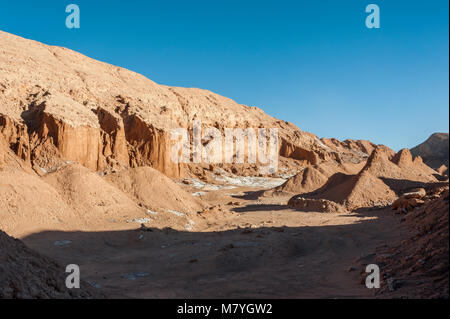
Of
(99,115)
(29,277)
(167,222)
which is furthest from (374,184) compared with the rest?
(99,115)

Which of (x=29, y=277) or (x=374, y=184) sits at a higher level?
(x=374, y=184)

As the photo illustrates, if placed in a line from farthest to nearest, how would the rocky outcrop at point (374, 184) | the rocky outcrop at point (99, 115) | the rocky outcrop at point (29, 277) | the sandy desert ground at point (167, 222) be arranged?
the rocky outcrop at point (99, 115), the rocky outcrop at point (374, 184), the sandy desert ground at point (167, 222), the rocky outcrop at point (29, 277)

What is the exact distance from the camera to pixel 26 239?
984 centimetres

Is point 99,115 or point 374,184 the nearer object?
point 374,184

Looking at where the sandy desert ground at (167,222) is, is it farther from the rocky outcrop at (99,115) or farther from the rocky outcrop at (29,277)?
the rocky outcrop at (99,115)

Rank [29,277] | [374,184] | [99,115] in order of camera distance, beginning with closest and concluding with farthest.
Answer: [29,277] → [374,184] → [99,115]

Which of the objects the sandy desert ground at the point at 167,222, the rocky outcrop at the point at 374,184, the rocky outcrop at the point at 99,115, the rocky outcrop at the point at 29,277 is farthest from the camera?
the rocky outcrop at the point at 99,115

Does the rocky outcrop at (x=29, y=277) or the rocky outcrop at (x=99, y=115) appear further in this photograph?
the rocky outcrop at (x=99, y=115)

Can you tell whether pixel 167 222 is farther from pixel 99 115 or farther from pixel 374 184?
pixel 99 115

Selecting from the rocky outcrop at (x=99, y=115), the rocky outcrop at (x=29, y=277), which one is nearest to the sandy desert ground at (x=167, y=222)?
the rocky outcrop at (x=29, y=277)

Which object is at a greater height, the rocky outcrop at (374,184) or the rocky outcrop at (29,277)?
the rocky outcrop at (374,184)

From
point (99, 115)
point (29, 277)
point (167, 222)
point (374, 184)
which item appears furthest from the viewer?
point (99, 115)

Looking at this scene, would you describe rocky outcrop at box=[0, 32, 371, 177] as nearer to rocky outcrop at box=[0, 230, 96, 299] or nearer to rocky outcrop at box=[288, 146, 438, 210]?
rocky outcrop at box=[0, 230, 96, 299]
